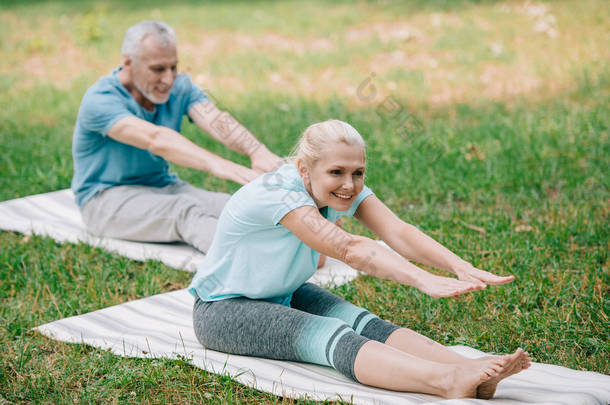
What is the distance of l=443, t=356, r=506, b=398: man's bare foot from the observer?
2271 mm

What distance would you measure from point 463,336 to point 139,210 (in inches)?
82.2

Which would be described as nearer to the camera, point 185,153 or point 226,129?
point 185,153

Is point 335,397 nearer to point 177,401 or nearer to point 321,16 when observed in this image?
point 177,401

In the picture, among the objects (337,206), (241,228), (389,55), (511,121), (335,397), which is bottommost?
(335,397)

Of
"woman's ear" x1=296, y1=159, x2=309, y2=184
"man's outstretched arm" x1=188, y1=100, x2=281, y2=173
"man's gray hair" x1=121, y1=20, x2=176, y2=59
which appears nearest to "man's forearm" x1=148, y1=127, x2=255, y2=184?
"man's outstretched arm" x1=188, y1=100, x2=281, y2=173

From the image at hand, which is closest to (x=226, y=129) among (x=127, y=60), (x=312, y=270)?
(x=127, y=60)

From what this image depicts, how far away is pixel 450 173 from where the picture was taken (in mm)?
5008

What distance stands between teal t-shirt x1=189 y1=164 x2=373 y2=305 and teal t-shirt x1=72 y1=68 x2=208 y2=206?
1.62 m

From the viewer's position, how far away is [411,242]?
269cm

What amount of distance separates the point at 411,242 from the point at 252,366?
771 mm

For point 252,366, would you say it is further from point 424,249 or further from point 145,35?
point 145,35

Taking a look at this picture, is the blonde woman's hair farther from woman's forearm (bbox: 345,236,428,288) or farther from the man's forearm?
the man's forearm

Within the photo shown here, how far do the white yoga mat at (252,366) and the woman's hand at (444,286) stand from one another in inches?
13.5

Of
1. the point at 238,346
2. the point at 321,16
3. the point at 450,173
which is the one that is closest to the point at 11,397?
the point at 238,346
